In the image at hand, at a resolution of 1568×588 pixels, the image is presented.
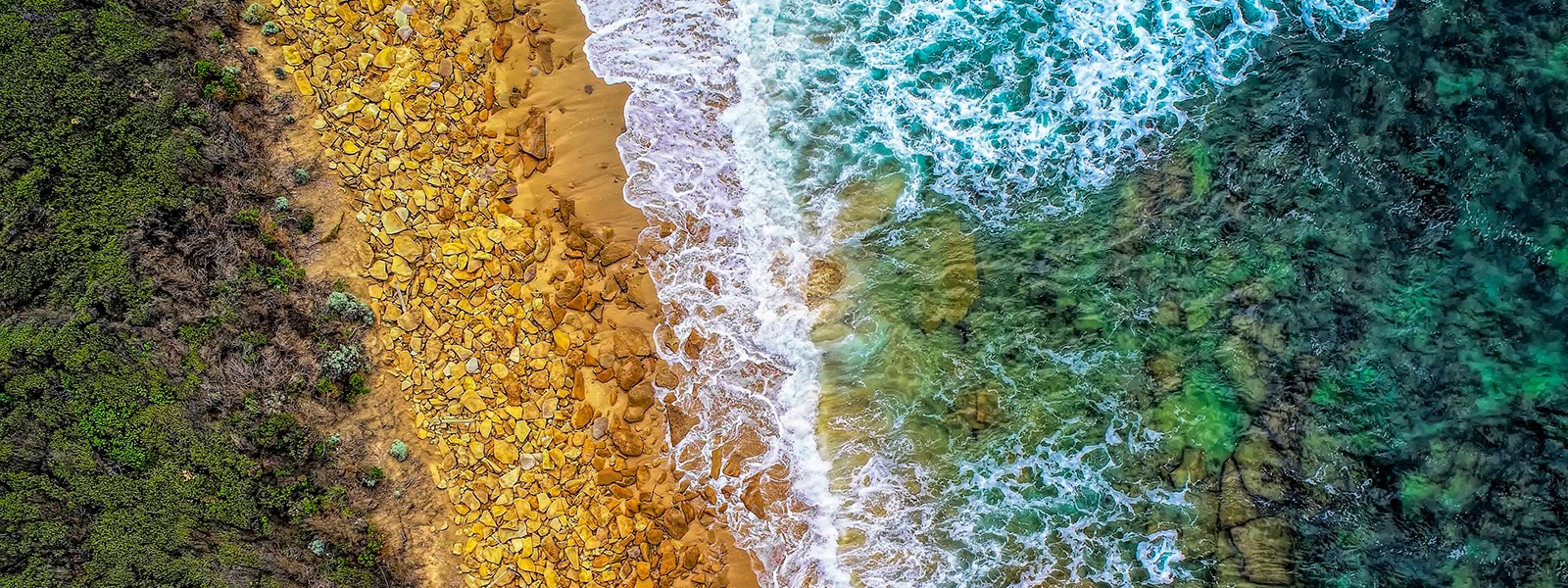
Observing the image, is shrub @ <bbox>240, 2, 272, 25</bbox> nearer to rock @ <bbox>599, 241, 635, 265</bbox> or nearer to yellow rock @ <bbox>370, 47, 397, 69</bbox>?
yellow rock @ <bbox>370, 47, 397, 69</bbox>

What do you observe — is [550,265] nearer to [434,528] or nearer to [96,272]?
[434,528]

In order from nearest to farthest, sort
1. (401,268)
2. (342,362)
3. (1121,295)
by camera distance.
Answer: (342,362) → (401,268) → (1121,295)

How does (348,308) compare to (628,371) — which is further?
(628,371)

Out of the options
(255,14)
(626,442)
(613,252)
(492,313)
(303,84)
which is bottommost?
(626,442)

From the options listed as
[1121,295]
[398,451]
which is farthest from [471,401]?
[1121,295]

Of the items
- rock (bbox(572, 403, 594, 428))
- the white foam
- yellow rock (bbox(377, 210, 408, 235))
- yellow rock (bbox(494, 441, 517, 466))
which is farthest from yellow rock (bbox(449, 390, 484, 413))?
the white foam

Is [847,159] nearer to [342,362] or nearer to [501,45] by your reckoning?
[501,45]
